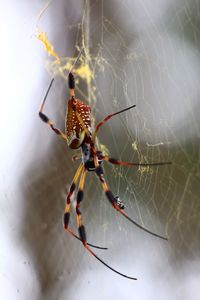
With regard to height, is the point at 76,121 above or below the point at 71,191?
above

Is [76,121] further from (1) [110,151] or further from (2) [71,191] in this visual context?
(1) [110,151]

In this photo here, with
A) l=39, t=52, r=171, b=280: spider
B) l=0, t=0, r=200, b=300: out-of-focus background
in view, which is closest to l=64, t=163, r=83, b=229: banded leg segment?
l=39, t=52, r=171, b=280: spider

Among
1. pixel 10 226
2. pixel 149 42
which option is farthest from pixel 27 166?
pixel 149 42

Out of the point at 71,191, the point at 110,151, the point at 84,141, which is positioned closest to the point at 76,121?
the point at 84,141

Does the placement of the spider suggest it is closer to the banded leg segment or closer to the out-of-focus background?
the banded leg segment

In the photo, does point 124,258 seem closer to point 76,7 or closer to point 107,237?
point 107,237

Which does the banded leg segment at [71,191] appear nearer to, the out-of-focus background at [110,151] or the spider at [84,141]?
the spider at [84,141]

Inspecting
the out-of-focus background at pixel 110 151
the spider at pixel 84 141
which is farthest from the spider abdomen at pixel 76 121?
the out-of-focus background at pixel 110 151

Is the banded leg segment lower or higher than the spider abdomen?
lower
